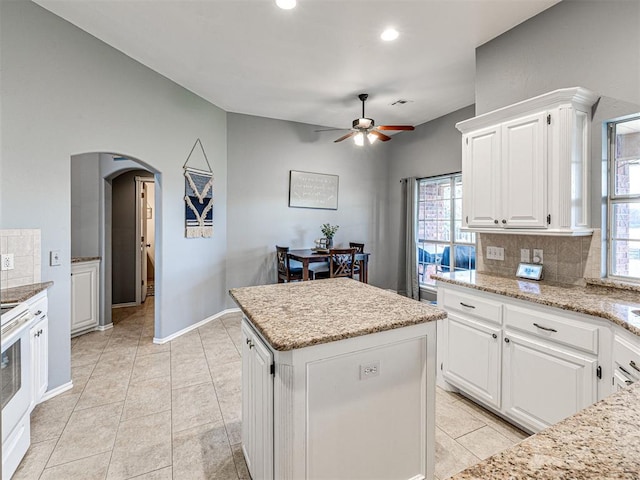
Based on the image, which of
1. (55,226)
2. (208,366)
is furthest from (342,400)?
(55,226)

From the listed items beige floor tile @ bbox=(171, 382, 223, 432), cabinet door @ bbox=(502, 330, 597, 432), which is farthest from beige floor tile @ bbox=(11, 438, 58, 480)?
cabinet door @ bbox=(502, 330, 597, 432)

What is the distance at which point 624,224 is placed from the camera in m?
2.23

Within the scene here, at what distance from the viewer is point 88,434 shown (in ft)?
7.08

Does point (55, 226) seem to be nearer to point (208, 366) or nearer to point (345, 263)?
point (208, 366)

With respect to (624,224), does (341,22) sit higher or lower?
higher

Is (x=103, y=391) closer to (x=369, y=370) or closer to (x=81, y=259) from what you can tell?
(x=81, y=259)

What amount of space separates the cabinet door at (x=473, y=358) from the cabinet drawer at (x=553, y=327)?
6.4 inches

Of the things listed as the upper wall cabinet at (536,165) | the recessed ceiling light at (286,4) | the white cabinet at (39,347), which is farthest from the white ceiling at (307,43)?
the white cabinet at (39,347)

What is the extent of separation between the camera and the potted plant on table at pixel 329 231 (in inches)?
203

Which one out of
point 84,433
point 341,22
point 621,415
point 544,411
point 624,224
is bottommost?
point 84,433

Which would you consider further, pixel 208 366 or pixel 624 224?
pixel 208 366

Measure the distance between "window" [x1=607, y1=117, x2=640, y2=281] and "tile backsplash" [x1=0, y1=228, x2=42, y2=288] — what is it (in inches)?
164

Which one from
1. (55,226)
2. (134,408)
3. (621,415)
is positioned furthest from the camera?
(55,226)

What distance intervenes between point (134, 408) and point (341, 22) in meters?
3.49
